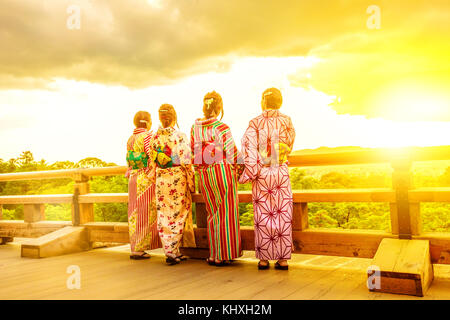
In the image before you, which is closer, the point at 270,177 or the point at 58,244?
the point at 270,177

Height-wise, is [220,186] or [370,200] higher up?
[220,186]

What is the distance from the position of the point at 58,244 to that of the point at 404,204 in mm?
3758

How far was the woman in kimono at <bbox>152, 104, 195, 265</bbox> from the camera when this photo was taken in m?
3.81

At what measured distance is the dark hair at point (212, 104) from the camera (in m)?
3.65

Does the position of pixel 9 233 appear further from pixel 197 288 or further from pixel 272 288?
pixel 272 288

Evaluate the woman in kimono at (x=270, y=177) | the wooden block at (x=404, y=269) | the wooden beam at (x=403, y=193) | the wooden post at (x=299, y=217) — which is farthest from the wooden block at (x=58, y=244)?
the wooden beam at (x=403, y=193)

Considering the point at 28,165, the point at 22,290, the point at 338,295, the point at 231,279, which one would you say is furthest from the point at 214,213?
the point at 28,165

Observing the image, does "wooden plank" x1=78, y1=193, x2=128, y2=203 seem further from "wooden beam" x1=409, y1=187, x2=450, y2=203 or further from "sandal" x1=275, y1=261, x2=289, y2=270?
"wooden beam" x1=409, y1=187, x2=450, y2=203

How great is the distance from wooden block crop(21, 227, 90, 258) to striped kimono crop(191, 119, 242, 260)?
2.06 meters

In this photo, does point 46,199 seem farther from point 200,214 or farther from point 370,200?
point 370,200

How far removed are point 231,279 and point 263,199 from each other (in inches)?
28.4

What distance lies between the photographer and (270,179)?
10.9 ft

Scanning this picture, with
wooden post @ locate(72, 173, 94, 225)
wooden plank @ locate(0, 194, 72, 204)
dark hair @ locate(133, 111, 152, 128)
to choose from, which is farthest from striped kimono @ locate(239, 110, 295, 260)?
wooden plank @ locate(0, 194, 72, 204)

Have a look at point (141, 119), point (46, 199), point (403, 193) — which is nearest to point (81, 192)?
point (46, 199)
